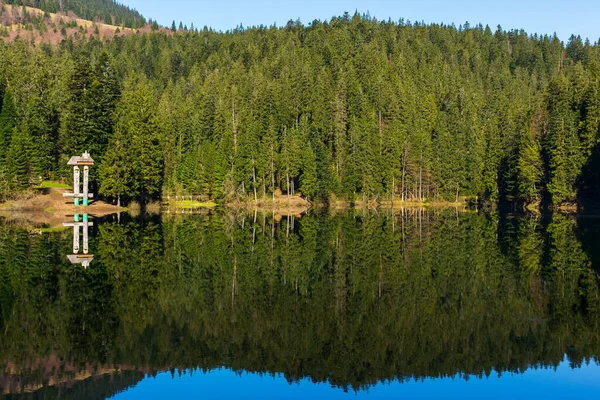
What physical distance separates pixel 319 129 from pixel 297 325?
4349 inches

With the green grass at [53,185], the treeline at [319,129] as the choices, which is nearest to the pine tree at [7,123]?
the treeline at [319,129]

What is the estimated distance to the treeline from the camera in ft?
280

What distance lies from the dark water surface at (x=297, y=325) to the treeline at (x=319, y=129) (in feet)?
173

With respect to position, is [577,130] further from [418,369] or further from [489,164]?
[418,369]

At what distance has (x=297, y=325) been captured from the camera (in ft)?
62.2

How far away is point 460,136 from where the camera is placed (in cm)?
13262

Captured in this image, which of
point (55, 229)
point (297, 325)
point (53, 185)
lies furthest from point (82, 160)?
point (297, 325)

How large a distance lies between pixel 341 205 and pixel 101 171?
46.1 m

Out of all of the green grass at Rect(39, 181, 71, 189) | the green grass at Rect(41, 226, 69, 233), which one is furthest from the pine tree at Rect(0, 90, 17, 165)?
the green grass at Rect(41, 226, 69, 233)

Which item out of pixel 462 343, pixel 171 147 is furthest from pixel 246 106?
pixel 462 343

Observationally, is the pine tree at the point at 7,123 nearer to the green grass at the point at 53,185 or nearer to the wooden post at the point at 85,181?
the green grass at the point at 53,185

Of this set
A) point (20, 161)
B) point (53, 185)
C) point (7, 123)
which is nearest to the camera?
point (20, 161)

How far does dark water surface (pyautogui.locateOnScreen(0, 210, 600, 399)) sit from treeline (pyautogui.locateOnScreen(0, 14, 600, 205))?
52589mm

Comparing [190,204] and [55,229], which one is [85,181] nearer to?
[55,229]
